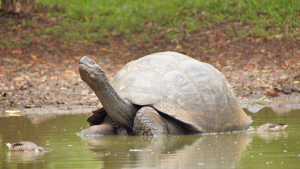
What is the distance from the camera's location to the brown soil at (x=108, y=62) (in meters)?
9.12

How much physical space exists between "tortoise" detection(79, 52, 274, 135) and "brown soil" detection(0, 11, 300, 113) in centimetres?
297

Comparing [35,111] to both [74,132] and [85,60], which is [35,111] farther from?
[85,60]

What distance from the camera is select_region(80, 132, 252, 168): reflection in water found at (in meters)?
3.47

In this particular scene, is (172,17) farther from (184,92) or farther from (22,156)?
(22,156)

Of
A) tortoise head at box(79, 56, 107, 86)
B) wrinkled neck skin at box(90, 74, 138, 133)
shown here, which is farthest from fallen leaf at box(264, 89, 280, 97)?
tortoise head at box(79, 56, 107, 86)

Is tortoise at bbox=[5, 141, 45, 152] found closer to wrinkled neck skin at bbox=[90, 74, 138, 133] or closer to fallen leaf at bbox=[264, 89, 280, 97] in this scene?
wrinkled neck skin at bbox=[90, 74, 138, 133]

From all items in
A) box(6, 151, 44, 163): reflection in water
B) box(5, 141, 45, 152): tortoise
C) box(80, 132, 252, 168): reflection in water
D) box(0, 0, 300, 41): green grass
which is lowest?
box(80, 132, 252, 168): reflection in water

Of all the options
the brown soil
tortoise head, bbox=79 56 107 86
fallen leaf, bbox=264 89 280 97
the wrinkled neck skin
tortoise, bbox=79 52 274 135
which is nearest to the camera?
tortoise head, bbox=79 56 107 86

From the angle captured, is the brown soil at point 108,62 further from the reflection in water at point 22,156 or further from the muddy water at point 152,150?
the reflection in water at point 22,156

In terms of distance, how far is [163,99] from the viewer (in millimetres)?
5223

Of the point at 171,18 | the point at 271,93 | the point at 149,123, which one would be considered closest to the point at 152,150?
the point at 149,123

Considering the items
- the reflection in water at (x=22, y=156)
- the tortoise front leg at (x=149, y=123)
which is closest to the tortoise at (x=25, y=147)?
the reflection in water at (x=22, y=156)

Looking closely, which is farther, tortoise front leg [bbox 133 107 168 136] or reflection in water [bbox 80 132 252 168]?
tortoise front leg [bbox 133 107 168 136]

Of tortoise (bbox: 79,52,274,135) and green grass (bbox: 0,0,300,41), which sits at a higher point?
green grass (bbox: 0,0,300,41)
